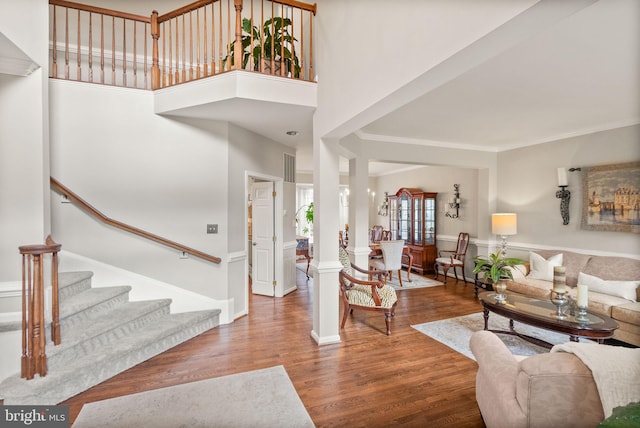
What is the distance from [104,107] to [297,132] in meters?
2.35

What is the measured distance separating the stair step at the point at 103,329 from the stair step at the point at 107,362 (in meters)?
0.06

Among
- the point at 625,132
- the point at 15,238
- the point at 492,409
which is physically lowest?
the point at 492,409

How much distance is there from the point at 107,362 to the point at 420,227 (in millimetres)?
6019

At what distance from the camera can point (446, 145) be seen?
17.1ft

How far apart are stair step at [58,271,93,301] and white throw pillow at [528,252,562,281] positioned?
582 cm

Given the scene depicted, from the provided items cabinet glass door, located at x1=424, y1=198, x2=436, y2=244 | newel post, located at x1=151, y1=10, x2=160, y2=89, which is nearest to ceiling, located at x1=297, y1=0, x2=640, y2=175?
cabinet glass door, located at x1=424, y1=198, x2=436, y2=244

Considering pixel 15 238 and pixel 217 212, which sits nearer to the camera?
pixel 15 238

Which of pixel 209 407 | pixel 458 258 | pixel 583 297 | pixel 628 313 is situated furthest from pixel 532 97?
pixel 209 407

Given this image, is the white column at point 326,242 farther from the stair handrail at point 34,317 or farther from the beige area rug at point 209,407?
the stair handrail at point 34,317

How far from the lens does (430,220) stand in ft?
22.6

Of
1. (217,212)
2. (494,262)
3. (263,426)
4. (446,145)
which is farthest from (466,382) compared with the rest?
(446,145)

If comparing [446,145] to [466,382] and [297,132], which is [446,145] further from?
[466,382]

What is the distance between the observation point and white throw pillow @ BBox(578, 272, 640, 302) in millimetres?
3354

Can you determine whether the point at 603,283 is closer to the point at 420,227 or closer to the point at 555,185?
the point at 555,185
